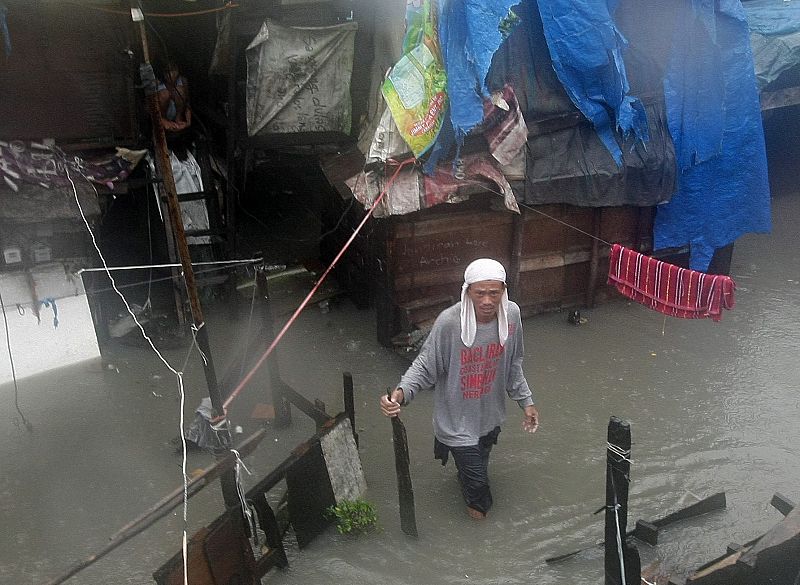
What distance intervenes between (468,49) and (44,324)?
5.02 m

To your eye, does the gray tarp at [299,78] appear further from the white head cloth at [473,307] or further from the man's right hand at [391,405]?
the man's right hand at [391,405]

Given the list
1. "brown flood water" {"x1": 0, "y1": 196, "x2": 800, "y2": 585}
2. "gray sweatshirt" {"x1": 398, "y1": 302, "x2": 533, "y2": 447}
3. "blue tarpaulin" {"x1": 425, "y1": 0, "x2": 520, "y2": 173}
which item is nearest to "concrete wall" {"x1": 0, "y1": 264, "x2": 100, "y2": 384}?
"brown flood water" {"x1": 0, "y1": 196, "x2": 800, "y2": 585}

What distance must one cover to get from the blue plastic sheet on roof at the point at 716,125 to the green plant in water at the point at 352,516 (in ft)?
18.2

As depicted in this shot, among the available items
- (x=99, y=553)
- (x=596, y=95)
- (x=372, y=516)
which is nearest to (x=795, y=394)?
(x=596, y=95)

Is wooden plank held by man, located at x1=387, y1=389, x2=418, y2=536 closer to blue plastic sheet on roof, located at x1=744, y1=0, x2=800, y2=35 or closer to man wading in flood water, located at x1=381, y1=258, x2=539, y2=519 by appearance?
man wading in flood water, located at x1=381, y1=258, x2=539, y2=519

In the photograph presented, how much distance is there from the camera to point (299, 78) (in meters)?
7.12

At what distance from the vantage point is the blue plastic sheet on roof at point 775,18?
940 cm

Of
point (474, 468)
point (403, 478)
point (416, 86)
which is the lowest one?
point (474, 468)

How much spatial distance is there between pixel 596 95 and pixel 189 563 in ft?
19.8

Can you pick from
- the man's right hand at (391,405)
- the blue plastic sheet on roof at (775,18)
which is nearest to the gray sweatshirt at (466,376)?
the man's right hand at (391,405)

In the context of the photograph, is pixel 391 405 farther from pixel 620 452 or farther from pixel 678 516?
pixel 678 516

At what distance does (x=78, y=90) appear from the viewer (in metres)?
6.51

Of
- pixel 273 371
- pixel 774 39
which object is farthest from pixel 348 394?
pixel 774 39

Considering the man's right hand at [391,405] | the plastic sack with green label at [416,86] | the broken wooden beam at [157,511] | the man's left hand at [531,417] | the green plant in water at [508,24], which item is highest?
the green plant in water at [508,24]
